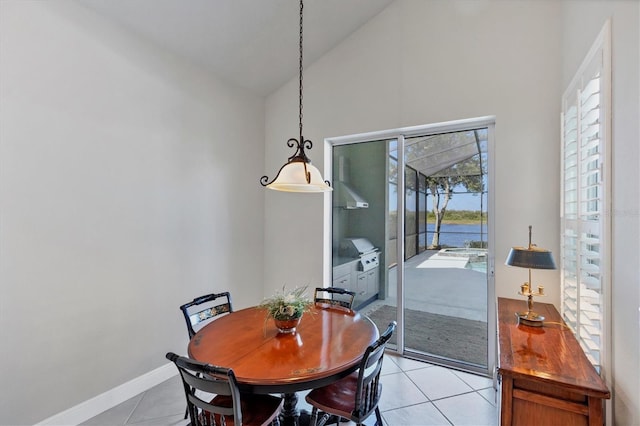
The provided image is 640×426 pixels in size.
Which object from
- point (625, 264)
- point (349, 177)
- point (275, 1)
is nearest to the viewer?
point (625, 264)

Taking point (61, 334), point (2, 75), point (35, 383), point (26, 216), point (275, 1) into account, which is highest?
point (275, 1)

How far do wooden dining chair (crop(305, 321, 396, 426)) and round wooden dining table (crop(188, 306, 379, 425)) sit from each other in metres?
0.11

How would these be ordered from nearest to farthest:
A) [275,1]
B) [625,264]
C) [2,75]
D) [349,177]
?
[625,264], [2,75], [275,1], [349,177]

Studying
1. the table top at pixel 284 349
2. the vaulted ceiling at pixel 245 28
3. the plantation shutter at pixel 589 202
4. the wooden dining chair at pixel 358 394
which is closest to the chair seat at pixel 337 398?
the wooden dining chair at pixel 358 394

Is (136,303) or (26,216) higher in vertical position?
(26,216)

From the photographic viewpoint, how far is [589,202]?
69.8 inches

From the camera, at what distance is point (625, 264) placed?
1323 mm

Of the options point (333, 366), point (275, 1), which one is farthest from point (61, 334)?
point (275, 1)

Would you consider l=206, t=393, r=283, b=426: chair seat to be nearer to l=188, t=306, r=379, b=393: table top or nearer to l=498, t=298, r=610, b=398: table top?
l=188, t=306, r=379, b=393: table top

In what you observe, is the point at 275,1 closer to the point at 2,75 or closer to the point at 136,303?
the point at 2,75

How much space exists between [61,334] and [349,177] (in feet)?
10.2

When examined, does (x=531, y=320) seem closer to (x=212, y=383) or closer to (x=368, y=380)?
(x=368, y=380)

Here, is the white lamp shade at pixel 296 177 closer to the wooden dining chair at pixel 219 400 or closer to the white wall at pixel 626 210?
the wooden dining chair at pixel 219 400

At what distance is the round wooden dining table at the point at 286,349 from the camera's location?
5.00 feet
